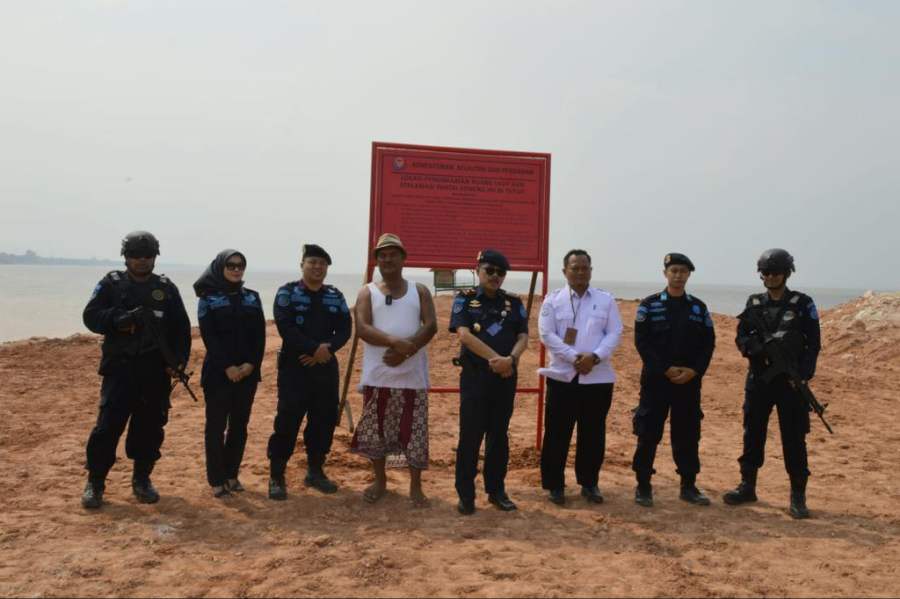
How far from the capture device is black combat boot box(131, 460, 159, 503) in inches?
190

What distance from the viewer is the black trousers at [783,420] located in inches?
186

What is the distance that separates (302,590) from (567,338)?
2.40 m

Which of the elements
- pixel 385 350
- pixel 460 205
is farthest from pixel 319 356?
pixel 460 205

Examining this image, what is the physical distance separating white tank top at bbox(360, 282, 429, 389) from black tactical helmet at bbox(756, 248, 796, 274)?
2379 mm

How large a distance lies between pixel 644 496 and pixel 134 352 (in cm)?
361

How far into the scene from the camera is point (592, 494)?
4.99 metres

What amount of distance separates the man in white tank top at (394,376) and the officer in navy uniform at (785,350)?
224cm

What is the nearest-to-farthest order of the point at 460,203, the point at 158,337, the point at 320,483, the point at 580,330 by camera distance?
the point at 158,337 → the point at 580,330 → the point at 320,483 → the point at 460,203

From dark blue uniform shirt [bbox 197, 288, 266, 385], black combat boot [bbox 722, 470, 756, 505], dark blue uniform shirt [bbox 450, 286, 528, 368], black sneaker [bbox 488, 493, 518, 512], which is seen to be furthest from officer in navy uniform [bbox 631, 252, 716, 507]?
dark blue uniform shirt [bbox 197, 288, 266, 385]

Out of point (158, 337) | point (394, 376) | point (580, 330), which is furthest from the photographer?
point (580, 330)

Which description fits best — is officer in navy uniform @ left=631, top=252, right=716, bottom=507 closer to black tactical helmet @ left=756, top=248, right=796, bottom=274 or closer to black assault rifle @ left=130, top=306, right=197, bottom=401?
black tactical helmet @ left=756, top=248, right=796, bottom=274

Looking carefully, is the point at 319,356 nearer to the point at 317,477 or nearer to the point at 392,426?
the point at 392,426

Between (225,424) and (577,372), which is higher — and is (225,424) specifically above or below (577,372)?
below

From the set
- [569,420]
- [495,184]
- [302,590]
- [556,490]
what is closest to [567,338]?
[569,420]
